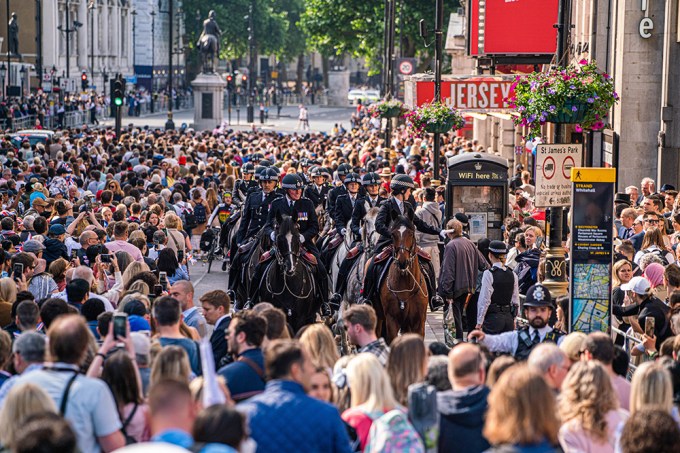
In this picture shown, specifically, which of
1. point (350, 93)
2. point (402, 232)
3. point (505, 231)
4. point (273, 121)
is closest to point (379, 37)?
point (273, 121)

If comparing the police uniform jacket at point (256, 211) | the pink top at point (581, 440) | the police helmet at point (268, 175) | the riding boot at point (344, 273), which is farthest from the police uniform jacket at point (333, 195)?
the pink top at point (581, 440)

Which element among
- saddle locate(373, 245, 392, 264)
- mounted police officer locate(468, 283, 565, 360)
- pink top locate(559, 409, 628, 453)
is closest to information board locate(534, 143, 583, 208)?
saddle locate(373, 245, 392, 264)

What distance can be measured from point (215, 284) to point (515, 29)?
34.3 feet

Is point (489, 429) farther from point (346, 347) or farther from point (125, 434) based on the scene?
point (346, 347)

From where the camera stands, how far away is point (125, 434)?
29.9 ft

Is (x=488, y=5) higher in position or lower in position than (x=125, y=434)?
higher

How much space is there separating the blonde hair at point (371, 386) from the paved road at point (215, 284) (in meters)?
11.0

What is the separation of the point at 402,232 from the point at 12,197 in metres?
12.1

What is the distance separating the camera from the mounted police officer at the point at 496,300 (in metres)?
15.7

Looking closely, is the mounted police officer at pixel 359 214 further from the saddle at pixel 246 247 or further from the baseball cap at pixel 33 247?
the baseball cap at pixel 33 247

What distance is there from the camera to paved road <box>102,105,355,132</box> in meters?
85.0

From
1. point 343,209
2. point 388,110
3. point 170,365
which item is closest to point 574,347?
point 170,365

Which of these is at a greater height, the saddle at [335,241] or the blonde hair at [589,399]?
the blonde hair at [589,399]

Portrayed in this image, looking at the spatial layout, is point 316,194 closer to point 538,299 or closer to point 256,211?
point 256,211
